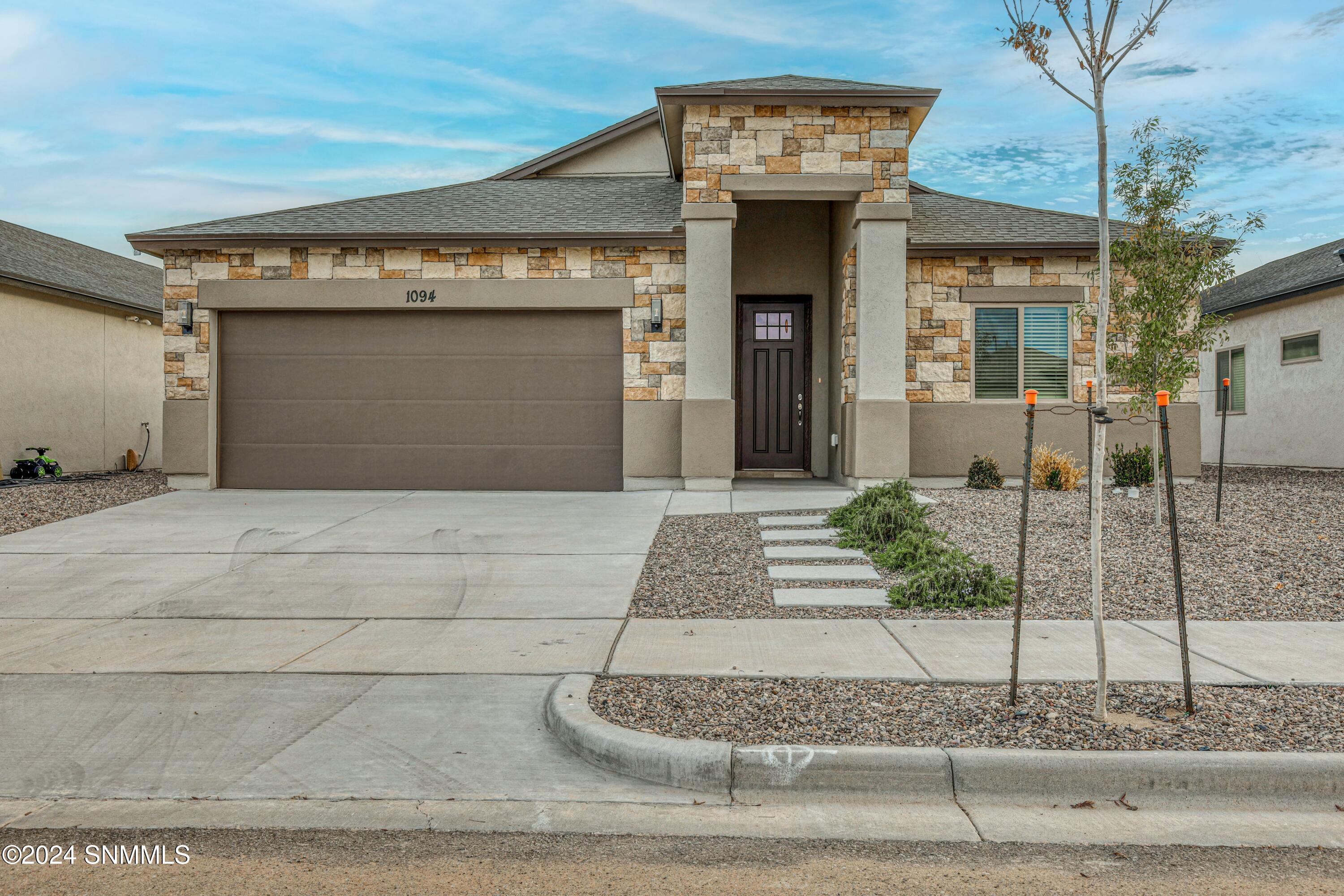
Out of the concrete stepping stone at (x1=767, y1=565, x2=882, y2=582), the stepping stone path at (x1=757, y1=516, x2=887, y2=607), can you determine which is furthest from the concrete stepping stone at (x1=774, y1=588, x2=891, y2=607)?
the concrete stepping stone at (x1=767, y1=565, x2=882, y2=582)

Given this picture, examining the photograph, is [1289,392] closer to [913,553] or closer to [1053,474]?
[1053,474]

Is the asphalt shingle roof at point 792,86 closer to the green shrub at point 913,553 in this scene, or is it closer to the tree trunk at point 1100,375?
the green shrub at point 913,553

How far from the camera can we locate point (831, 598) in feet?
21.3

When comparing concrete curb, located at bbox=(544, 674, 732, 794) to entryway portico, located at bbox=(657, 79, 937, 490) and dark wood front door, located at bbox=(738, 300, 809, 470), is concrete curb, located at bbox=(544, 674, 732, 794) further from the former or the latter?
dark wood front door, located at bbox=(738, 300, 809, 470)

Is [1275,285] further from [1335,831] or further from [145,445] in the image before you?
[145,445]

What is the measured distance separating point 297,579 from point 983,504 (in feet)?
24.3

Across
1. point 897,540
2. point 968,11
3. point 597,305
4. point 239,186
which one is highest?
point 239,186

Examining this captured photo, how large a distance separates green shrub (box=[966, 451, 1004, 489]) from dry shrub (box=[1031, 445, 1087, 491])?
53 centimetres

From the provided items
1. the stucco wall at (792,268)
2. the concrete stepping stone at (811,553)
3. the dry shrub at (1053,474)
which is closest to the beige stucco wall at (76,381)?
the stucco wall at (792,268)

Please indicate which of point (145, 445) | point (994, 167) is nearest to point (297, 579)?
point (145, 445)

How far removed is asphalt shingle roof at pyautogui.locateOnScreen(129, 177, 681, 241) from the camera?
40.1ft

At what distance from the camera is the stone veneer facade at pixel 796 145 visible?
1195cm

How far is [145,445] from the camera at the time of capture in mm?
18094

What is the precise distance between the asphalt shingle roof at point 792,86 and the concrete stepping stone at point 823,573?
722 cm
